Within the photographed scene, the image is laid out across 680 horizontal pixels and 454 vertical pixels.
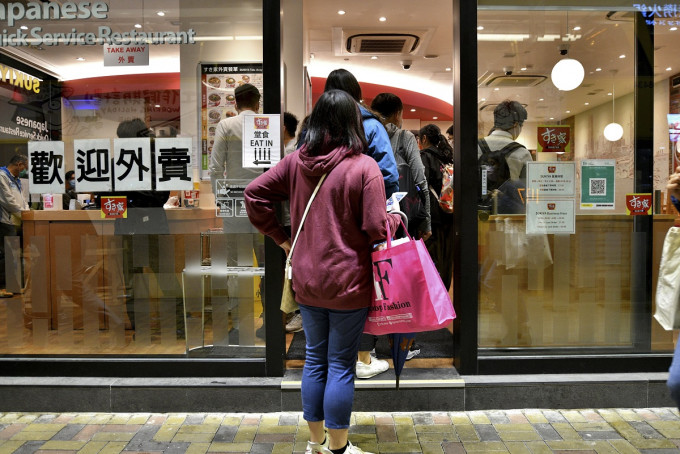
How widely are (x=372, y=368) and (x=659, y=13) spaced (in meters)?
2.90

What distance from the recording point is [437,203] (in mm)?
4539

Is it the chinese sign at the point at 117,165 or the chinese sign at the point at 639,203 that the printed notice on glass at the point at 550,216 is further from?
the chinese sign at the point at 117,165

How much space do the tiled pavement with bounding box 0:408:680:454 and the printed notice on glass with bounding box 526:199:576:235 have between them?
1.13 metres

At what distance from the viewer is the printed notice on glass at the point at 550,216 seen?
11.7 feet

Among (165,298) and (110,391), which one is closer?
(110,391)

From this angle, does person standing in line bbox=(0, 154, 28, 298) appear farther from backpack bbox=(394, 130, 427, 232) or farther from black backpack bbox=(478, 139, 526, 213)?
black backpack bbox=(478, 139, 526, 213)

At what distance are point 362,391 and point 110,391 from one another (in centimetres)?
151

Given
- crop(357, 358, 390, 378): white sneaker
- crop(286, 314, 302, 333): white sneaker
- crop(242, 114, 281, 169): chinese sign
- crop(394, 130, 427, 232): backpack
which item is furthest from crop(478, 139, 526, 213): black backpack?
crop(286, 314, 302, 333): white sneaker

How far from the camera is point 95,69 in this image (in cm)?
352

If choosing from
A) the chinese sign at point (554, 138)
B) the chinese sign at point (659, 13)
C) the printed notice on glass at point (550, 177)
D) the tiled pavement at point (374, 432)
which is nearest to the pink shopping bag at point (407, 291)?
the tiled pavement at point (374, 432)

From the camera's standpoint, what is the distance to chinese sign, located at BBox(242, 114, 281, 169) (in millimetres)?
3416

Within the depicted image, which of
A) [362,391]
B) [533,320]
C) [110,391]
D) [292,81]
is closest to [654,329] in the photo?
[533,320]

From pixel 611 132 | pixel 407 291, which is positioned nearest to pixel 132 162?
pixel 407 291

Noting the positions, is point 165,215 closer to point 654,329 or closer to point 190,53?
point 190,53
